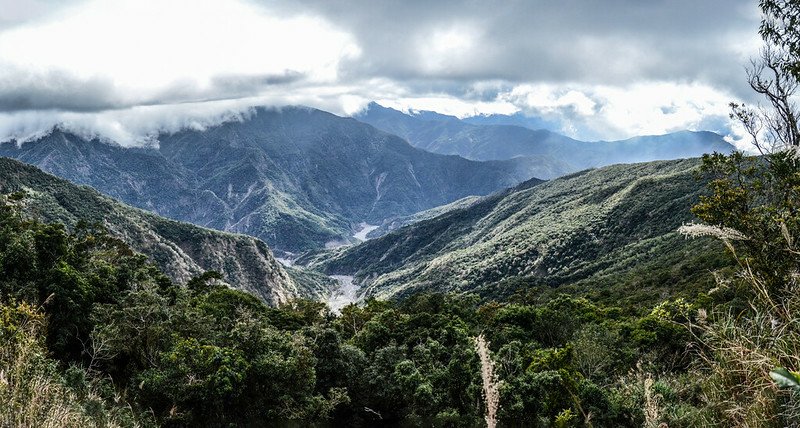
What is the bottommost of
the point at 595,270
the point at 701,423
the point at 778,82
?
the point at 595,270

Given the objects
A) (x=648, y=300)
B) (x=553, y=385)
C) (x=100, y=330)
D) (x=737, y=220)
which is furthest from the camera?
(x=648, y=300)

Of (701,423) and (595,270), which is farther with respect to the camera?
(595,270)

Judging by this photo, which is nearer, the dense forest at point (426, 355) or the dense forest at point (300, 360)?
the dense forest at point (426, 355)

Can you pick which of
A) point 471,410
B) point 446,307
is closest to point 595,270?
point 446,307

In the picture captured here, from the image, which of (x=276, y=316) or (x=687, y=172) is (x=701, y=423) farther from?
(x=687, y=172)

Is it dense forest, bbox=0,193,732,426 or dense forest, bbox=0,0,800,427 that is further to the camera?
dense forest, bbox=0,193,732,426

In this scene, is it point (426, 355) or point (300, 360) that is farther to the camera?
point (426, 355)

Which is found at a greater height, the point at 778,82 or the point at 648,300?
the point at 778,82

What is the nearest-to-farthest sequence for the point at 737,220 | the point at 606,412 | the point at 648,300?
the point at 737,220
the point at 606,412
the point at 648,300

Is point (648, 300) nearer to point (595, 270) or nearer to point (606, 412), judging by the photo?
point (606, 412)
